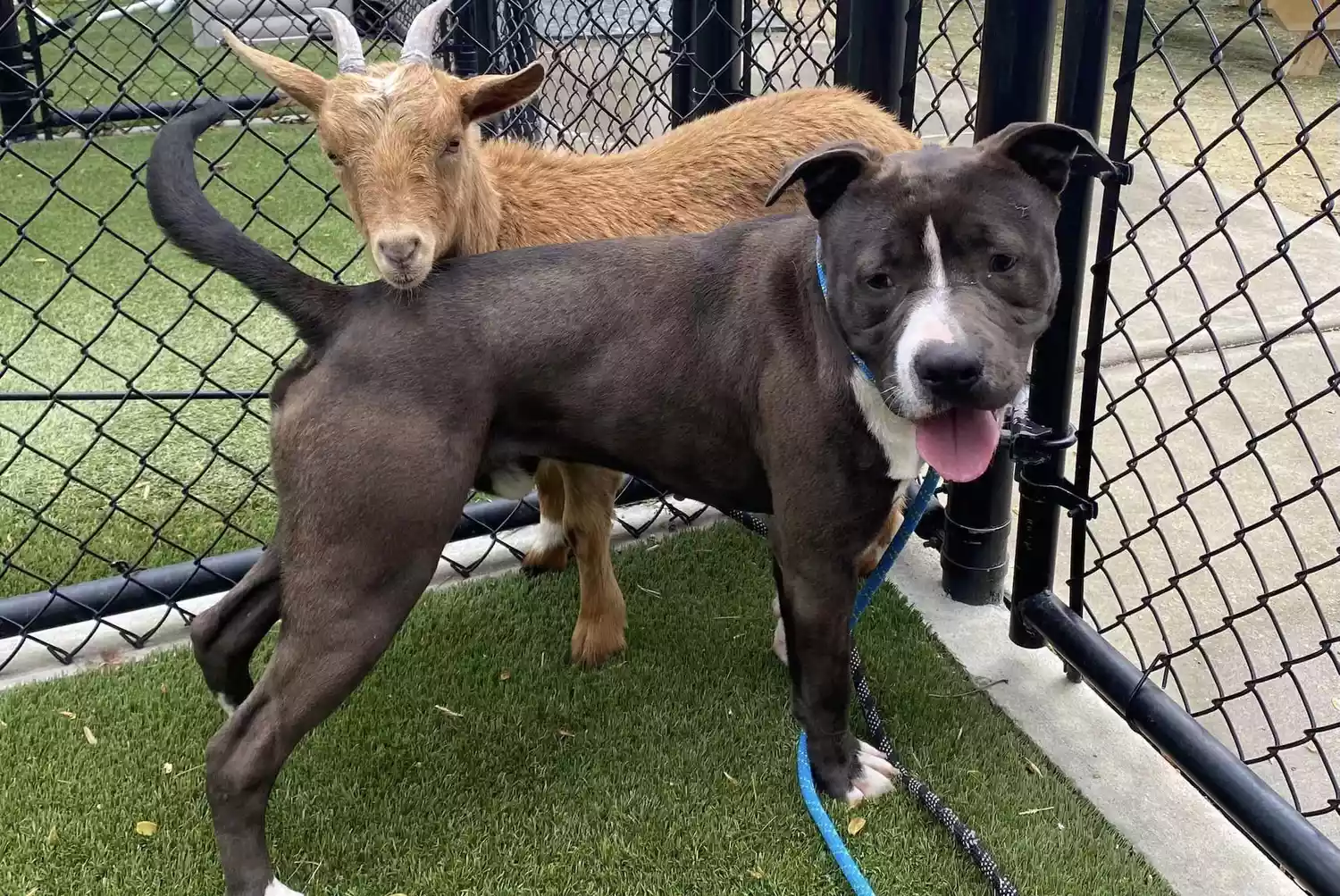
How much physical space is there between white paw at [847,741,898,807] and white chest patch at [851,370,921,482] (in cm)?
88

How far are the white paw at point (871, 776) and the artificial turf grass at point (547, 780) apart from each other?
0.04 metres

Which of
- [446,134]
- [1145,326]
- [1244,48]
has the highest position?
[446,134]

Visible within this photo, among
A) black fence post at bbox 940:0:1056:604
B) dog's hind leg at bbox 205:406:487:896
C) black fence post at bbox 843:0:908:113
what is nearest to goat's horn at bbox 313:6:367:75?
dog's hind leg at bbox 205:406:487:896

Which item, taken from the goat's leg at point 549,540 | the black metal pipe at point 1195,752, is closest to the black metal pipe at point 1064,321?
the black metal pipe at point 1195,752

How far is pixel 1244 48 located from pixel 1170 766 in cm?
1203

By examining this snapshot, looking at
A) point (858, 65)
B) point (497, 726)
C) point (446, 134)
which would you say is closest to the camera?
point (446, 134)

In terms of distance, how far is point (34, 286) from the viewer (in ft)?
18.6

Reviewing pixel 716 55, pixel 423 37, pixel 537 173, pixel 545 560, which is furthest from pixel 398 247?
pixel 716 55

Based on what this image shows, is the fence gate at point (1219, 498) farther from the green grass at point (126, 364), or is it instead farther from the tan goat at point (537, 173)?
the green grass at point (126, 364)

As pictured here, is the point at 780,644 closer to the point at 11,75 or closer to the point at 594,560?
the point at 594,560

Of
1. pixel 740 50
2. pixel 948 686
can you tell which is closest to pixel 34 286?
pixel 740 50

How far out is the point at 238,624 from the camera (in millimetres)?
2701

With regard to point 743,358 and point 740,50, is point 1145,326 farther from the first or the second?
point 743,358

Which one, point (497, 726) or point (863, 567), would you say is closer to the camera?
point (497, 726)
